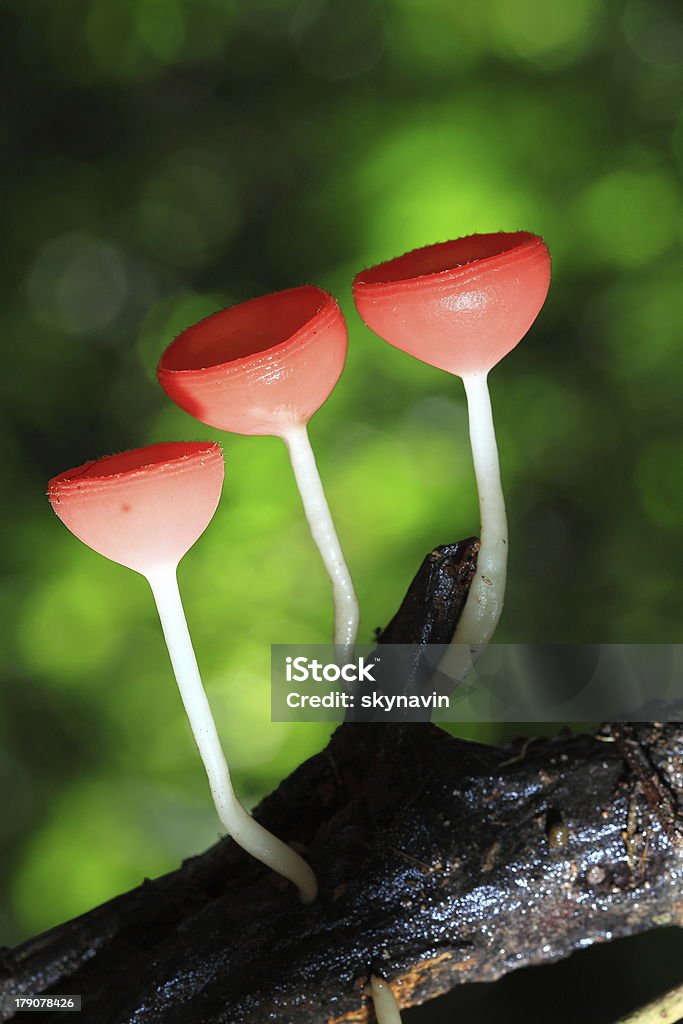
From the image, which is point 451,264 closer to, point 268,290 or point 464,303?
point 464,303

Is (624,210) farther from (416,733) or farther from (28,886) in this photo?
(28,886)

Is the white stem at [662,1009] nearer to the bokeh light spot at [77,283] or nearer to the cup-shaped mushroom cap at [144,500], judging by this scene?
the cup-shaped mushroom cap at [144,500]

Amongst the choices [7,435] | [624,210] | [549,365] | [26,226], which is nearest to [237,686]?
[7,435]

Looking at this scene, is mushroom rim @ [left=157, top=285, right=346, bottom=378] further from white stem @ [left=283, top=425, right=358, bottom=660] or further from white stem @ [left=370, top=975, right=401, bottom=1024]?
white stem @ [left=370, top=975, right=401, bottom=1024]

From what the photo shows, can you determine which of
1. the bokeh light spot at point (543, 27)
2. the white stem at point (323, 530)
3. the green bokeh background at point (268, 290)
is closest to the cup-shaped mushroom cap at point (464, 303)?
the white stem at point (323, 530)

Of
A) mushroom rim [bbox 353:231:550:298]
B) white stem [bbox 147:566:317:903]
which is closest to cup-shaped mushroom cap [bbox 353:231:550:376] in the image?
mushroom rim [bbox 353:231:550:298]

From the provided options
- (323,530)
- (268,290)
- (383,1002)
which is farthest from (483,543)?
(268,290)
